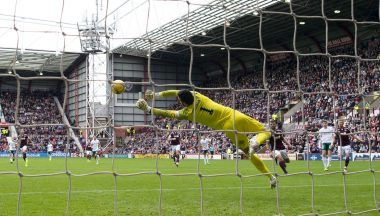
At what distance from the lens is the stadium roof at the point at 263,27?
1795cm

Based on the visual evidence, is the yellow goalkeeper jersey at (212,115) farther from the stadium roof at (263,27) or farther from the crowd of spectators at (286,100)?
the crowd of spectators at (286,100)

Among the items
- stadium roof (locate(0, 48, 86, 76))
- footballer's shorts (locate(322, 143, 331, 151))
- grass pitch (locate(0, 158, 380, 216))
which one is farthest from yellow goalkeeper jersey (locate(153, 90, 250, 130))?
footballer's shorts (locate(322, 143, 331, 151))

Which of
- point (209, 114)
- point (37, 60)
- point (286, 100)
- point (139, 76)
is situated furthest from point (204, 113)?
point (286, 100)

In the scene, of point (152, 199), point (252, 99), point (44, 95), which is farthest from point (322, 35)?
point (152, 199)

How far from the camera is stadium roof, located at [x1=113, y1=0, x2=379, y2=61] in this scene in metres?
18.0

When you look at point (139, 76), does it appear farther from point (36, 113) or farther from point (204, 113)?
point (204, 113)

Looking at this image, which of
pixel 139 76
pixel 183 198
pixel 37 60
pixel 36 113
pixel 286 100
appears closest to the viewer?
pixel 183 198

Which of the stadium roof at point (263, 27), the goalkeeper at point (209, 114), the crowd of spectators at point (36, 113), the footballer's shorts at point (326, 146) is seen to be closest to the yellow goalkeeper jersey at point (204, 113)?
the goalkeeper at point (209, 114)

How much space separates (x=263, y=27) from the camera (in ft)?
94.0

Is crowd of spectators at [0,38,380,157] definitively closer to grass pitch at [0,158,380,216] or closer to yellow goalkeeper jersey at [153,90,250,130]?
grass pitch at [0,158,380,216]

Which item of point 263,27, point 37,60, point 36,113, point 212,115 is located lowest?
point 212,115

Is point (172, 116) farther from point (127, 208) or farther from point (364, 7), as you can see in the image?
point (364, 7)

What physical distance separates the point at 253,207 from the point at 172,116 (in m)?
1.80

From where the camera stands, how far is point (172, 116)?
7.87 m
